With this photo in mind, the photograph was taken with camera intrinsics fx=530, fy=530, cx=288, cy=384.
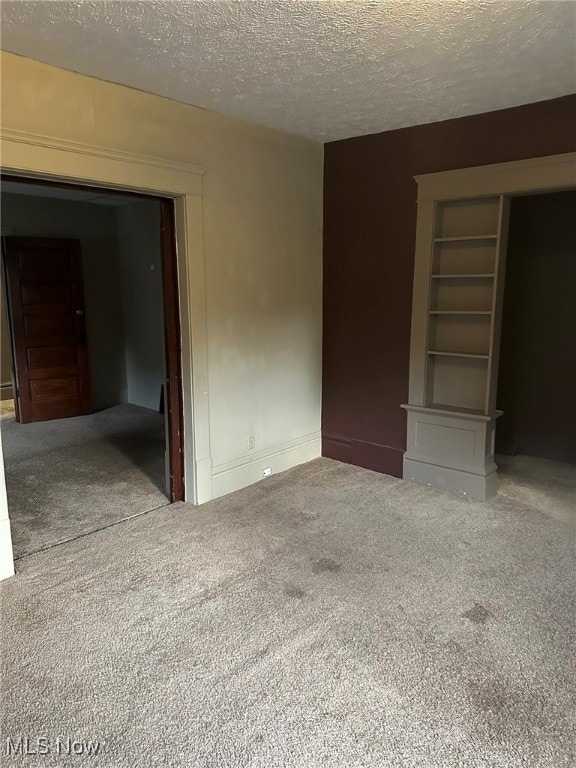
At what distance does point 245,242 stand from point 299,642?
2683 mm

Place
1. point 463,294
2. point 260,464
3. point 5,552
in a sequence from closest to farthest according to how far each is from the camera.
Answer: point 5,552 < point 463,294 < point 260,464

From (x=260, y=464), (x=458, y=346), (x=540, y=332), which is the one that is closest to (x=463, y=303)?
(x=458, y=346)

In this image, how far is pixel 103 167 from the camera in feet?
9.70

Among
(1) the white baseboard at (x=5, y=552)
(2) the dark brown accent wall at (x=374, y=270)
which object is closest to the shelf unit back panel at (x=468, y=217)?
(2) the dark brown accent wall at (x=374, y=270)

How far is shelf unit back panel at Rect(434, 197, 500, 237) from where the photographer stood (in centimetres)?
369

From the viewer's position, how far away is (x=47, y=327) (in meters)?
6.14

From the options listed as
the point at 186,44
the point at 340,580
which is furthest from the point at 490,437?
the point at 186,44

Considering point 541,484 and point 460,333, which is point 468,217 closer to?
point 460,333

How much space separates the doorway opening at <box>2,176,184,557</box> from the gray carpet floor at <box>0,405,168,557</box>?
13 millimetres

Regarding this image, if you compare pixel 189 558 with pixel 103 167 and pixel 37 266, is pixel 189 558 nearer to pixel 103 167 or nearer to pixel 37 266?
pixel 103 167

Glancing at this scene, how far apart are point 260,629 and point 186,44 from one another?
8.86ft

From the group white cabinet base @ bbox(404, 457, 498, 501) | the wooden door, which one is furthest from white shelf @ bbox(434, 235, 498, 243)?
the wooden door

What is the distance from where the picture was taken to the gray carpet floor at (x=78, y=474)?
3488 millimetres

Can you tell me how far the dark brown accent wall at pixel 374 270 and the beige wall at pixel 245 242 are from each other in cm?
15
